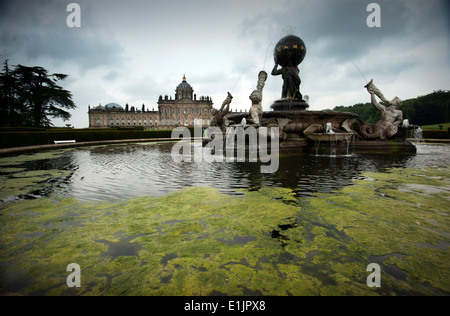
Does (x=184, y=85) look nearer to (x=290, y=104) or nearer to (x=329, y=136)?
(x=290, y=104)

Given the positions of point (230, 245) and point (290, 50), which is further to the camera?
point (290, 50)

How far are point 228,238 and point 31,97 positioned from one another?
39903 millimetres

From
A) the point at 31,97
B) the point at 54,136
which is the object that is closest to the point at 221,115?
the point at 54,136

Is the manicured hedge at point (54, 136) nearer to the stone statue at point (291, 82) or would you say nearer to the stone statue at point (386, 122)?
the stone statue at point (291, 82)

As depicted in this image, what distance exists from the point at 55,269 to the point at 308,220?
2902 mm

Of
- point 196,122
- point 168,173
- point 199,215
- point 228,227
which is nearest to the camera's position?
point 228,227

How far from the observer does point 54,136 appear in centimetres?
1697

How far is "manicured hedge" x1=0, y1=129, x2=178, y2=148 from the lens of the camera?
13.6m

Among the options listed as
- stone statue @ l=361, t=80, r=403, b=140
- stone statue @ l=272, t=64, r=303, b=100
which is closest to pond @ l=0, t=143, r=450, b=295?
stone statue @ l=361, t=80, r=403, b=140

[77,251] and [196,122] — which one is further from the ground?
[196,122]

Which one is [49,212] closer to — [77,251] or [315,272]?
[77,251]
